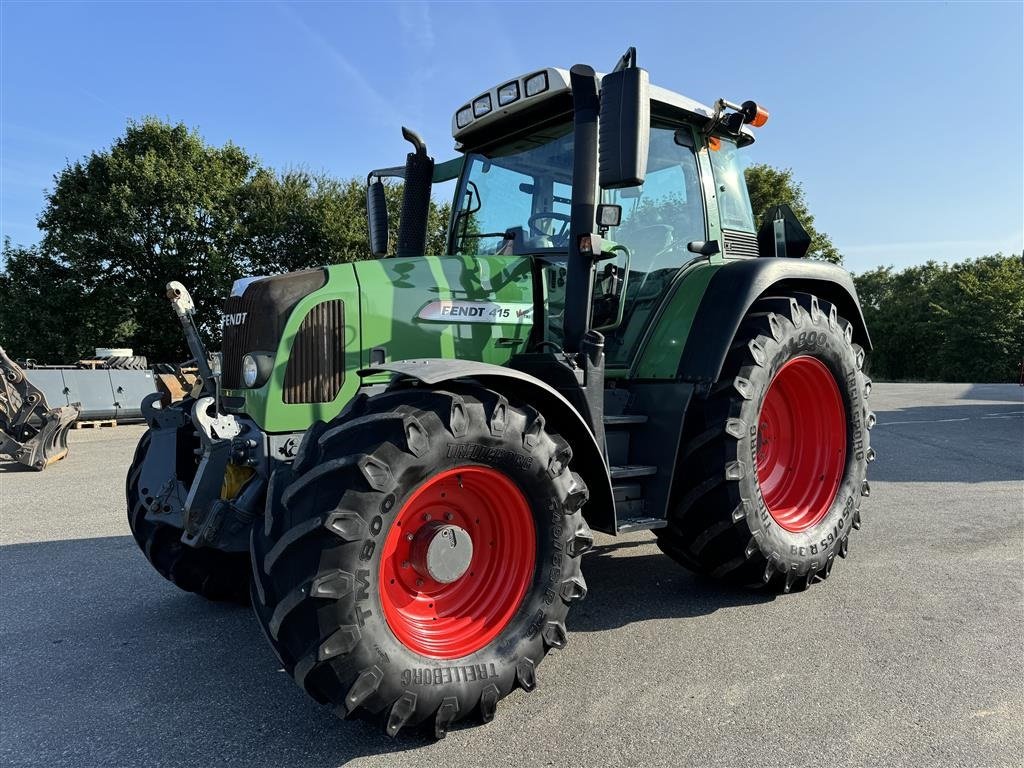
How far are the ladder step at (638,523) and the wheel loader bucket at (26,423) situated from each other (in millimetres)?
8969

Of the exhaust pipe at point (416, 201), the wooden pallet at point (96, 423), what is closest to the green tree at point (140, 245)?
the wooden pallet at point (96, 423)

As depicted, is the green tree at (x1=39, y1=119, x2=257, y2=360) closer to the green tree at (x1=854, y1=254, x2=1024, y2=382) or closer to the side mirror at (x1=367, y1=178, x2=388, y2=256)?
the side mirror at (x1=367, y1=178, x2=388, y2=256)

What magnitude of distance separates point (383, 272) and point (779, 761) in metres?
2.51

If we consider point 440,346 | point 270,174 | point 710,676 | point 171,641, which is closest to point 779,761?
point 710,676

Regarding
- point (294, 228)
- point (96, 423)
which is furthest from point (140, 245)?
point (96, 423)

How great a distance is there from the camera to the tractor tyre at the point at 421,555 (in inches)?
87.7

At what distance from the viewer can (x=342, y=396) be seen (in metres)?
3.07

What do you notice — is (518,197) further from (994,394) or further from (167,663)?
(994,394)

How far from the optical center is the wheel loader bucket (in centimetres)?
920

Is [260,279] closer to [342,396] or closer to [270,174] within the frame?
[342,396]

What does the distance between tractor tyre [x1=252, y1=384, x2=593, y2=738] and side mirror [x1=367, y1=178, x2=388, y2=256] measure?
1971 mm

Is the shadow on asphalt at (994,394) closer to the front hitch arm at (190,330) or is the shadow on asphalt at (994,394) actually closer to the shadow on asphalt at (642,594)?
the shadow on asphalt at (642,594)

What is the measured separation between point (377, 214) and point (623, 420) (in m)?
1.99

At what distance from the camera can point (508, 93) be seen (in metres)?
3.68
